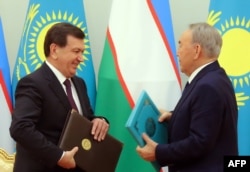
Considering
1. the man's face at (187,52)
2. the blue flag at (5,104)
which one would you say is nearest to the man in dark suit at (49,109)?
the man's face at (187,52)

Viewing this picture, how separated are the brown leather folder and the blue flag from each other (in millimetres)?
1148

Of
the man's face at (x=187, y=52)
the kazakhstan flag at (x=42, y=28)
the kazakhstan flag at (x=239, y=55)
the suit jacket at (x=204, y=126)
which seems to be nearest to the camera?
the suit jacket at (x=204, y=126)

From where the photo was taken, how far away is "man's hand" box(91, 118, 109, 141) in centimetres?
202

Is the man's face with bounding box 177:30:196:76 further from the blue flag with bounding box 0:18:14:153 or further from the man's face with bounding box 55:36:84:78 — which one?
the blue flag with bounding box 0:18:14:153

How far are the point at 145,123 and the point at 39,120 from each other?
0.46m

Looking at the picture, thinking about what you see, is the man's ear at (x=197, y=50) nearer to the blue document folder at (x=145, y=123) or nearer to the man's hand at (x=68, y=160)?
the blue document folder at (x=145, y=123)

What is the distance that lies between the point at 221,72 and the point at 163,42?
91 centimetres

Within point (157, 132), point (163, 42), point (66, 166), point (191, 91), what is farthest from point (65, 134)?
point (163, 42)

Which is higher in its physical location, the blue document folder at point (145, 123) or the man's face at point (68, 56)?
the man's face at point (68, 56)

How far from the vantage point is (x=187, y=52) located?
195 cm

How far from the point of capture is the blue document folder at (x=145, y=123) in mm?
1954

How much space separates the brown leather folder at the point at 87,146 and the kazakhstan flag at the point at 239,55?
0.90 metres

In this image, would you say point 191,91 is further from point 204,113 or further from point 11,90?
point 11,90

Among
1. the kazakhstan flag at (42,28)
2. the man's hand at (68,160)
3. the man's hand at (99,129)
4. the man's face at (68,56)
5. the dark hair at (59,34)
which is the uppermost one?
the kazakhstan flag at (42,28)
